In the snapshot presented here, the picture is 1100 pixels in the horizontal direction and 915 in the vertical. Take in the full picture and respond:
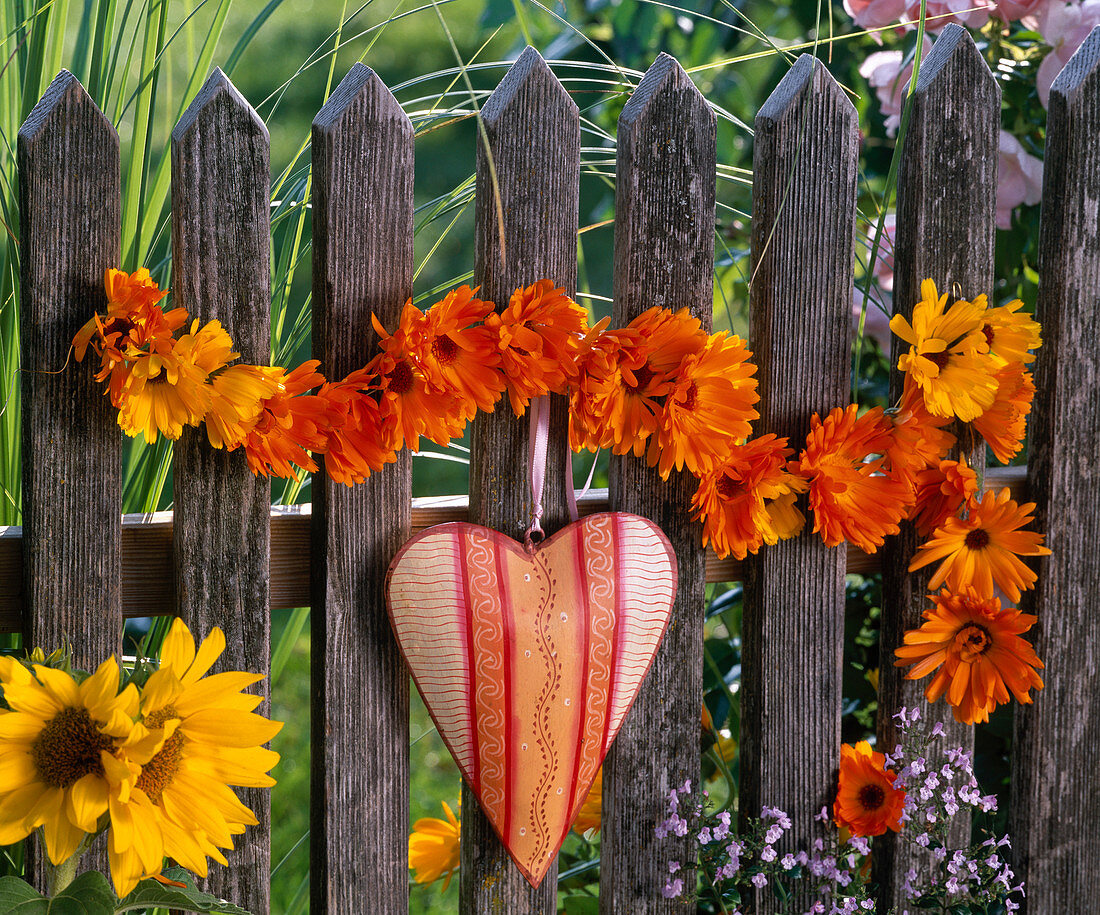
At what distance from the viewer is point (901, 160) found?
124 centimetres

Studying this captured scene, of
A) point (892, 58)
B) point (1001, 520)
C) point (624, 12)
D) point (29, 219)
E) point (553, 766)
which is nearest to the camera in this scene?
point (29, 219)

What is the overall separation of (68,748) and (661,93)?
0.90 m

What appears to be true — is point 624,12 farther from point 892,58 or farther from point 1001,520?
point 1001,520

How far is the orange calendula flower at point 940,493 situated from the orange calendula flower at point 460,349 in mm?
577


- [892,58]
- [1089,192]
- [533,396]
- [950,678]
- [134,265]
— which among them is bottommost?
[950,678]

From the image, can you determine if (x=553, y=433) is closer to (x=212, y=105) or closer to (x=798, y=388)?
(x=798, y=388)

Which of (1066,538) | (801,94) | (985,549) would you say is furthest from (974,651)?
(801,94)

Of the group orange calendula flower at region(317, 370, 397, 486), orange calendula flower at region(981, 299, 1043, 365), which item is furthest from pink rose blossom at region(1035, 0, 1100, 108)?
orange calendula flower at region(317, 370, 397, 486)

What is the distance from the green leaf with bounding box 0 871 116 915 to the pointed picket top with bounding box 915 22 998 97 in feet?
4.05

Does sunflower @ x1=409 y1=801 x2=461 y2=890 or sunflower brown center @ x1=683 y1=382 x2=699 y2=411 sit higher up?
sunflower brown center @ x1=683 y1=382 x2=699 y2=411

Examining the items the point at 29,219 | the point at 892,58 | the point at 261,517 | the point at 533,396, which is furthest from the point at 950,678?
the point at 29,219

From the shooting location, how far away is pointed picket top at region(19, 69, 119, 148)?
38.3 inches

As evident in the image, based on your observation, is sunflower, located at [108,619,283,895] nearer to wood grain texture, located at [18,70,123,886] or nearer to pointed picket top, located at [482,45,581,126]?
wood grain texture, located at [18,70,123,886]

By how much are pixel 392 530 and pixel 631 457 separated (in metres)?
0.30
